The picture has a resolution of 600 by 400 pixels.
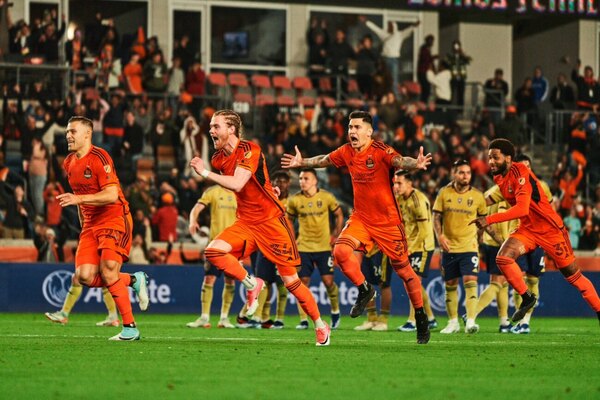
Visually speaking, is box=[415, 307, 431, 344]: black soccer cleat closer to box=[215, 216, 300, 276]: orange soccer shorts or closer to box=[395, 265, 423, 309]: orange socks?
box=[395, 265, 423, 309]: orange socks

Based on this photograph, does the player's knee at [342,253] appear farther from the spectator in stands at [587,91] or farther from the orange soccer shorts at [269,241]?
the spectator in stands at [587,91]

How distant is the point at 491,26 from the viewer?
37438 millimetres

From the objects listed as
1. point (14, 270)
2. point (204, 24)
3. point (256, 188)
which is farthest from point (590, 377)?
point (204, 24)

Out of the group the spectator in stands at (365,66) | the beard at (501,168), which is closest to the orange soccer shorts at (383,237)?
the beard at (501,168)

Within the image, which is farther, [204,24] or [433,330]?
[204,24]

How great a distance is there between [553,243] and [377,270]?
143 inches

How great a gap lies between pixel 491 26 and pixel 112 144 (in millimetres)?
15729

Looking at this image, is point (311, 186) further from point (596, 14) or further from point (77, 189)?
point (596, 14)

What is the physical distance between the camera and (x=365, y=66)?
31859 millimetres

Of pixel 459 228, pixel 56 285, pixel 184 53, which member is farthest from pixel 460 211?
pixel 184 53

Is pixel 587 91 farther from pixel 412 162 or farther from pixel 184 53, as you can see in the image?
pixel 412 162

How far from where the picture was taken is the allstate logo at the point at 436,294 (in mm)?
23422

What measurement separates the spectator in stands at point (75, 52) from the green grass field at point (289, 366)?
43.0 feet

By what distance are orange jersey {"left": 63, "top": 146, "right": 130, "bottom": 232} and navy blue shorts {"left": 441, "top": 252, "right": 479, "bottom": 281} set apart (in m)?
5.98
